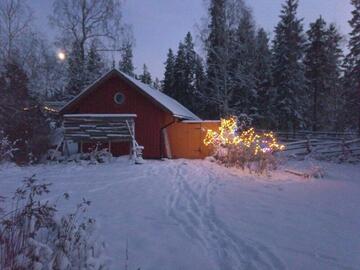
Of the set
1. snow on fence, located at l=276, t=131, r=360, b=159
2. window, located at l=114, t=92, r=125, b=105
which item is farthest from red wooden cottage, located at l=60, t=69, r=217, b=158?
snow on fence, located at l=276, t=131, r=360, b=159


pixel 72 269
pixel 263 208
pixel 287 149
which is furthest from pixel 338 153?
pixel 72 269

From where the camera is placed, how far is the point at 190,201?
9.23 meters

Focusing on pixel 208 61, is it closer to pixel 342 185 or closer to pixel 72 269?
pixel 342 185

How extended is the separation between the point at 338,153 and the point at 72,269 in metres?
22.7

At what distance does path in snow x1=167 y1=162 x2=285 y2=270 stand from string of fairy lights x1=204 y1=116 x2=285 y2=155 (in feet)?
21.3

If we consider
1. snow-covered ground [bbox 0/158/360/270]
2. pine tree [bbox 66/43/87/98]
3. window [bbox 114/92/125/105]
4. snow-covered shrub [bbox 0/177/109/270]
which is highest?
pine tree [bbox 66/43/87/98]

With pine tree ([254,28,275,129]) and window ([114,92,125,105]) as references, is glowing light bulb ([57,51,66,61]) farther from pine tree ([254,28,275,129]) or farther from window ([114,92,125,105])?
pine tree ([254,28,275,129])

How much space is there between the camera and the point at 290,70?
37750 millimetres

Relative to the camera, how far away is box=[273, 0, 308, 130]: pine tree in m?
37.7

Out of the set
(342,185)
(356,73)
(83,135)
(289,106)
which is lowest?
(342,185)

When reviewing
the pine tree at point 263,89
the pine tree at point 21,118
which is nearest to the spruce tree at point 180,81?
the pine tree at point 263,89

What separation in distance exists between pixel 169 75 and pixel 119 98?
2804cm

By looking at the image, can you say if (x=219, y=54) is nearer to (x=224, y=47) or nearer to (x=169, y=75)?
(x=224, y=47)

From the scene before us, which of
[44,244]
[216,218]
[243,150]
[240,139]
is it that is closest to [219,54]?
[240,139]
